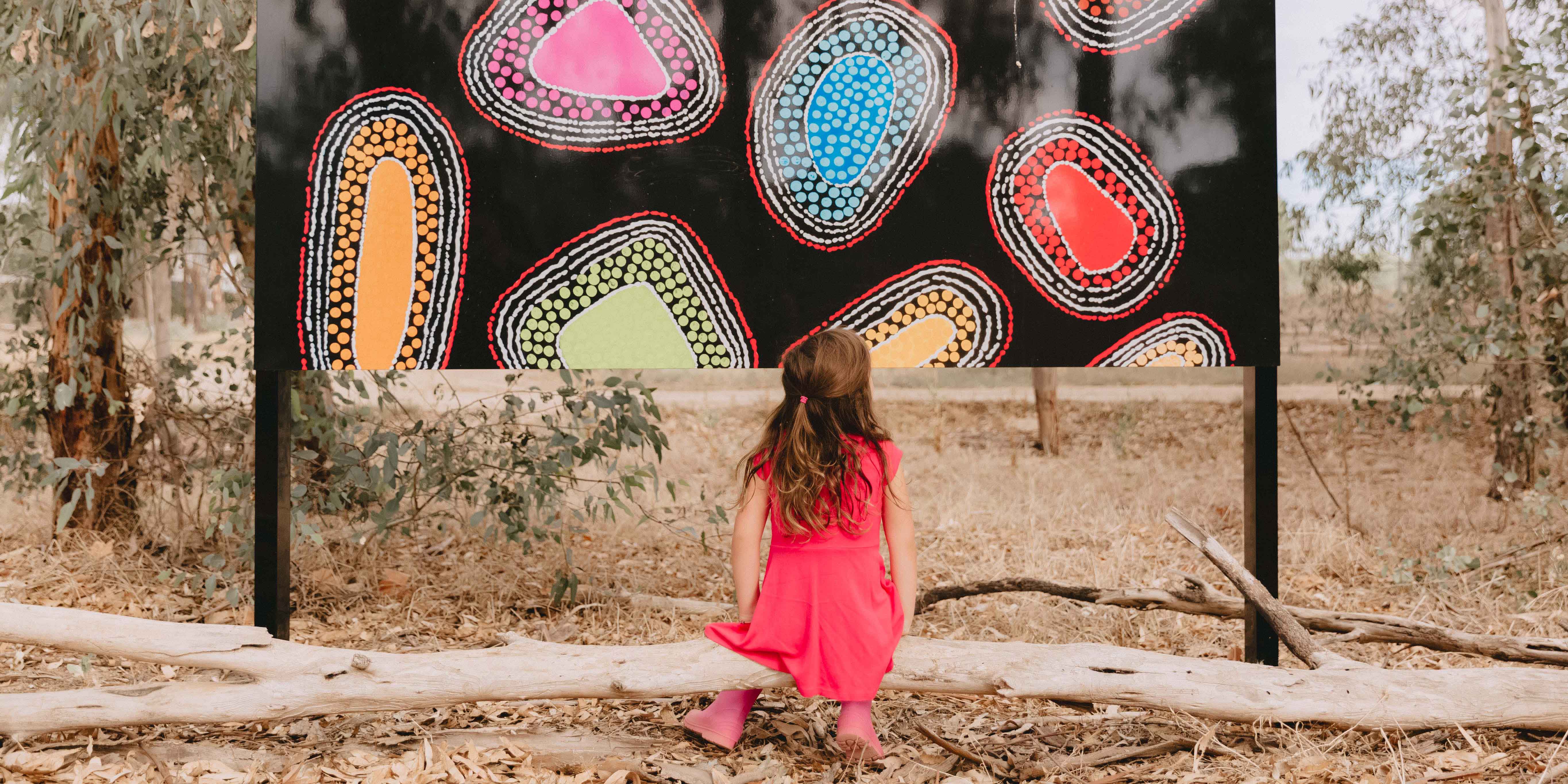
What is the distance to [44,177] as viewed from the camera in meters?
4.75

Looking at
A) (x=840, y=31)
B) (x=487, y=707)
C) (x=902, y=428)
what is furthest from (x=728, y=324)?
(x=902, y=428)

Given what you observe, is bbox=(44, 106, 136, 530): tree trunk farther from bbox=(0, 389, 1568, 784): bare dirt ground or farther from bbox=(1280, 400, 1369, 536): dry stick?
bbox=(1280, 400, 1369, 536): dry stick

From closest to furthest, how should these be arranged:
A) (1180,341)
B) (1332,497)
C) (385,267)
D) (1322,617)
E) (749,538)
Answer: (749,538)
(385,267)
(1180,341)
(1322,617)
(1332,497)

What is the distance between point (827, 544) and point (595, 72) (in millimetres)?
1681

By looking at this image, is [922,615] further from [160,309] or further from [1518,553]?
[160,309]

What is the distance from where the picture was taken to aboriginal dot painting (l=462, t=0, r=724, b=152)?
3154mm

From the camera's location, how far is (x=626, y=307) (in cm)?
320

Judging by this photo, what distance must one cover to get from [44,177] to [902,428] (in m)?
8.99

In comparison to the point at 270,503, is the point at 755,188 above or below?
above

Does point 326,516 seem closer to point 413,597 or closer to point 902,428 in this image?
point 413,597

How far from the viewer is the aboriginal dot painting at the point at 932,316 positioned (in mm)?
3219

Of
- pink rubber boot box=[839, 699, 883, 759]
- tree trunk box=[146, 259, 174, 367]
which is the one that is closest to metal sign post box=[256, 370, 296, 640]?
pink rubber boot box=[839, 699, 883, 759]

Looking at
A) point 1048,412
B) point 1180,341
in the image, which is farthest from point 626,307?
point 1048,412

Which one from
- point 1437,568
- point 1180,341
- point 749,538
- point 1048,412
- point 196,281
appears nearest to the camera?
point 749,538
